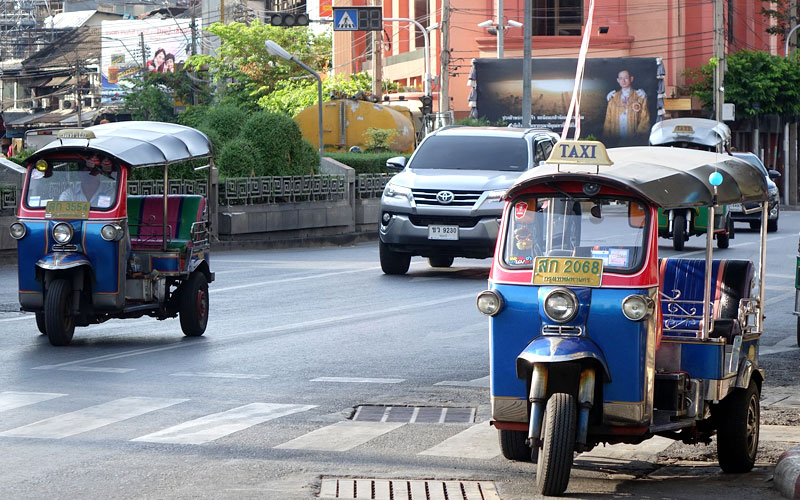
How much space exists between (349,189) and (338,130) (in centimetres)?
1149

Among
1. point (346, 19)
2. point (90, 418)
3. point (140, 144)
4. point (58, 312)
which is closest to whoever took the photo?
point (90, 418)

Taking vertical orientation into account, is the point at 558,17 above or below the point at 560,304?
above

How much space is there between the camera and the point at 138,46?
339ft

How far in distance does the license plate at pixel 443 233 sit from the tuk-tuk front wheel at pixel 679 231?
6656 millimetres

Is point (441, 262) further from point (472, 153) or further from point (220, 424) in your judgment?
point (220, 424)

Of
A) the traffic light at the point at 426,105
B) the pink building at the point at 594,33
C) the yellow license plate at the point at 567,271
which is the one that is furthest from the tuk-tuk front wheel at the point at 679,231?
the pink building at the point at 594,33

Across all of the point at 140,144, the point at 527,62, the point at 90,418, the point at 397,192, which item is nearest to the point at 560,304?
the point at 90,418

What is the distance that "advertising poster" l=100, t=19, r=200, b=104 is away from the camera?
10262 centimetres

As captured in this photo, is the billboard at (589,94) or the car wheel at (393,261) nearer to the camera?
the car wheel at (393,261)

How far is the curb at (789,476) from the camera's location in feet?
23.6

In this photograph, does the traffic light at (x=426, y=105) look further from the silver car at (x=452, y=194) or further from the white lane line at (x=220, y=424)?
the white lane line at (x=220, y=424)

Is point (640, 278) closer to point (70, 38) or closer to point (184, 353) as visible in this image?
point (184, 353)

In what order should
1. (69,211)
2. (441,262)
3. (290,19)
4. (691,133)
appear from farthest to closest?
(290,19) → (691,133) → (441,262) → (69,211)

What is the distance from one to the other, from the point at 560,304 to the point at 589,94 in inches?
1757
